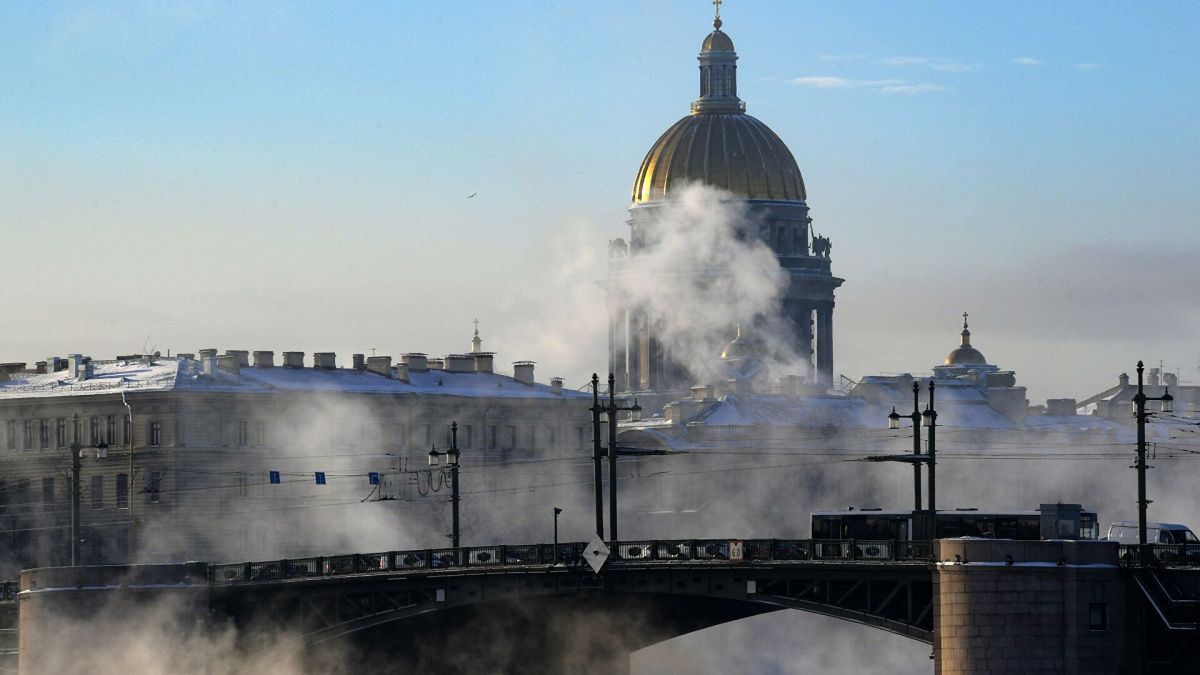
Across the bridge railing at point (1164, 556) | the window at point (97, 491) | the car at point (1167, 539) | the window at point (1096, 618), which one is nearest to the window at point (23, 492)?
the window at point (97, 491)

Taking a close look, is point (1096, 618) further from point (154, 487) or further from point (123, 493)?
point (123, 493)

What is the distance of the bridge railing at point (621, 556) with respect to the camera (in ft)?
282

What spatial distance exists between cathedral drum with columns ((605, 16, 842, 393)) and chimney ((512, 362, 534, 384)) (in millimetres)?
38276

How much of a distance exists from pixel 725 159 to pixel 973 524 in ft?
332

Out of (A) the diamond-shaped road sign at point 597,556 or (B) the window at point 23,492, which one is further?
(B) the window at point 23,492

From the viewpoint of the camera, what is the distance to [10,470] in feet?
458

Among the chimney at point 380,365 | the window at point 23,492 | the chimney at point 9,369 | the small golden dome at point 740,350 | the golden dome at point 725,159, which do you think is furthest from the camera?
the golden dome at point 725,159

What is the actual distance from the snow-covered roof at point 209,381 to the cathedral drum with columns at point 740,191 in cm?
4473

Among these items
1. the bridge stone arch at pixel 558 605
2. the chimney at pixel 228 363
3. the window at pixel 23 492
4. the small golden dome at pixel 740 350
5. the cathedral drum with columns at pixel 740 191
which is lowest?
the bridge stone arch at pixel 558 605

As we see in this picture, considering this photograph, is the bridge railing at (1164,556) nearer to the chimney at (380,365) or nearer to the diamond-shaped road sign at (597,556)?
the diamond-shaped road sign at (597,556)

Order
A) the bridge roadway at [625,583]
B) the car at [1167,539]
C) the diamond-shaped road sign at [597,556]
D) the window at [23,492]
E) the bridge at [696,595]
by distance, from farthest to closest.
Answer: the window at [23,492] < the diamond-shaped road sign at [597,556] < the bridge roadway at [625,583] < the car at [1167,539] < the bridge at [696,595]

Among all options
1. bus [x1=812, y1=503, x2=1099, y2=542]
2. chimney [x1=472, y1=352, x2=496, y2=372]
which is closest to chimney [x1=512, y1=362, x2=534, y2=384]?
chimney [x1=472, y1=352, x2=496, y2=372]

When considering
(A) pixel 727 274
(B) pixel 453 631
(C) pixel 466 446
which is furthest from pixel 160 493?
(A) pixel 727 274

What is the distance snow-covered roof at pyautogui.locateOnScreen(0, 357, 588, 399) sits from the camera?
5408 inches
